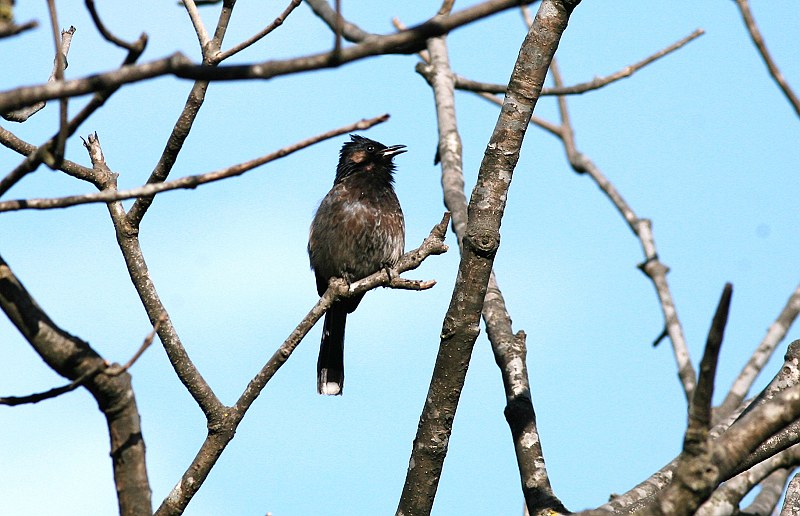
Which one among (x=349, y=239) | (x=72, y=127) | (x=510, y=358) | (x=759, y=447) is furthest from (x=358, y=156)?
(x=72, y=127)

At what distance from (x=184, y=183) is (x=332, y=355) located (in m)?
5.70

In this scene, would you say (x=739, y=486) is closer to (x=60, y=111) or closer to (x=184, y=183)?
(x=184, y=183)

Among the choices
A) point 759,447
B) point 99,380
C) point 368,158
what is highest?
point 368,158

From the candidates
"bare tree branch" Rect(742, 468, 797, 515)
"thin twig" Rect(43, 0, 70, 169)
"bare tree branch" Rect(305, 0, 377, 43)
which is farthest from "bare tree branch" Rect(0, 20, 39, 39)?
"bare tree branch" Rect(305, 0, 377, 43)

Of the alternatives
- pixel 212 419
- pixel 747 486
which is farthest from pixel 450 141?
pixel 747 486

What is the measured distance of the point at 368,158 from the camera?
830 centimetres

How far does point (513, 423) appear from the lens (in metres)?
4.07

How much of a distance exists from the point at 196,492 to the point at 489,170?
1.56 meters

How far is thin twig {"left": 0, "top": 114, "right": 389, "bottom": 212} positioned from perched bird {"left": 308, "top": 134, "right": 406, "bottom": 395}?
5.32 metres

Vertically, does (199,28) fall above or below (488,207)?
above

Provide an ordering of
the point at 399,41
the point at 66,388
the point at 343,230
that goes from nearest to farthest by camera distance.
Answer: the point at 399,41 → the point at 66,388 → the point at 343,230

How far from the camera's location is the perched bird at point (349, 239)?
7.64 m

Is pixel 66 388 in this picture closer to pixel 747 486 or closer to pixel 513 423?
pixel 747 486

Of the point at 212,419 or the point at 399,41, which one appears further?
the point at 212,419
